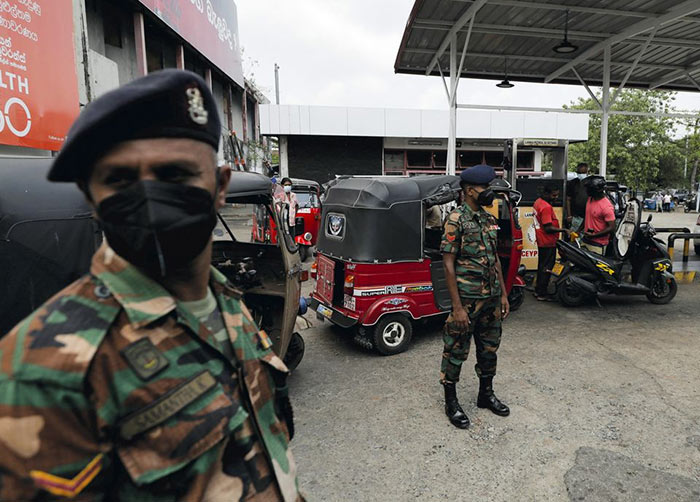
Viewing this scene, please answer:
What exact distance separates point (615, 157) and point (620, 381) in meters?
34.0

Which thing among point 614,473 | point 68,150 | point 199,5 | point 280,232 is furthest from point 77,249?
point 199,5

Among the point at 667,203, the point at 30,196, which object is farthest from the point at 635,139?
the point at 30,196

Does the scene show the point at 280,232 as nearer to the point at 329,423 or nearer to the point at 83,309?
the point at 329,423

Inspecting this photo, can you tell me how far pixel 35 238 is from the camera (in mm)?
2668

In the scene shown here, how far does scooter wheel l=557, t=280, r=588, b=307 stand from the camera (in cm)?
677

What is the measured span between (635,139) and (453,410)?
1428 inches

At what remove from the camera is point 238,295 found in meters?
1.24

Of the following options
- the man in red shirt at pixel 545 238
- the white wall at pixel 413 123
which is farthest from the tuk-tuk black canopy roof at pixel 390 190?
the white wall at pixel 413 123

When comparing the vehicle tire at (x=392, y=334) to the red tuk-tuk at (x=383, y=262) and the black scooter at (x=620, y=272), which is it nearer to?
the red tuk-tuk at (x=383, y=262)

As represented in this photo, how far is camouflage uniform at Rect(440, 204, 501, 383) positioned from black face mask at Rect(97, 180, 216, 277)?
278cm

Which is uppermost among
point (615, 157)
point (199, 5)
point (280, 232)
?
point (199, 5)

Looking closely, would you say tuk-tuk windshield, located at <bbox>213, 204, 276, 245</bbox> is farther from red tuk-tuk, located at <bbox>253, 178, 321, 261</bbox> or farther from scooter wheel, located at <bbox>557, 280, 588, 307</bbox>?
scooter wheel, located at <bbox>557, 280, 588, 307</bbox>

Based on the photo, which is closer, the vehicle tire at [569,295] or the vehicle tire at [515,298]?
the vehicle tire at [515,298]

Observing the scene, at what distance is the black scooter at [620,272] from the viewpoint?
21.7 feet
